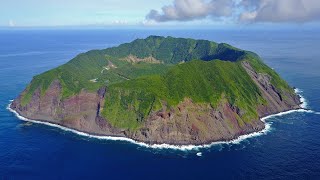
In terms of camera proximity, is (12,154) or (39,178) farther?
(12,154)

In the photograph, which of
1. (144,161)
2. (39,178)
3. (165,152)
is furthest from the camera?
(165,152)

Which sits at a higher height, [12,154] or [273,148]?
[273,148]

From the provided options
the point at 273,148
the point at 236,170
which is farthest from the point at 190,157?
the point at 273,148

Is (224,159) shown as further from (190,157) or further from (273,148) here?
(273,148)

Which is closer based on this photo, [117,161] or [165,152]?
[117,161]

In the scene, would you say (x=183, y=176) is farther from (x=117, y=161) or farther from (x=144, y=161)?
(x=117, y=161)

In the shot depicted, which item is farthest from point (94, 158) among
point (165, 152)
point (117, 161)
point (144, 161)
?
point (165, 152)

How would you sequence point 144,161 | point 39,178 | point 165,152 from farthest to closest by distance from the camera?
point 165,152
point 144,161
point 39,178

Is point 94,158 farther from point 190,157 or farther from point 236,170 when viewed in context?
point 236,170

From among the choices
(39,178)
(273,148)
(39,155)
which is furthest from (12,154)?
(273,148)
